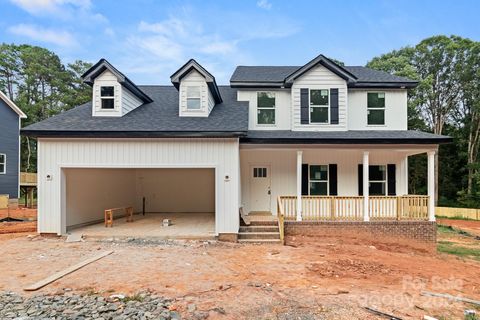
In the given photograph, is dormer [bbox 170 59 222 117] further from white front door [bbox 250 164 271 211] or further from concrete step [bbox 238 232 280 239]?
concrete step [bbox 238 232 280 239]

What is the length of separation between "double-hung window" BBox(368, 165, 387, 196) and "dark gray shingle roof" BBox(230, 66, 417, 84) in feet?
11.9

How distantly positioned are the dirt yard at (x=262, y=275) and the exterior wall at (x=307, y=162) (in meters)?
3.00

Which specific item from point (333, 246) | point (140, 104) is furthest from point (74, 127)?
point (333, 246)

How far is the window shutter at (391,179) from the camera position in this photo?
1212cm

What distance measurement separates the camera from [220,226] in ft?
31.7

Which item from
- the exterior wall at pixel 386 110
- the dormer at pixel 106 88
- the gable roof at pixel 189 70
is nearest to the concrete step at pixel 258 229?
the exterior wall at pixel 386 110

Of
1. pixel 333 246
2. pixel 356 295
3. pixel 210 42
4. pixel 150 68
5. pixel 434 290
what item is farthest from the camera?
pixel 150 68

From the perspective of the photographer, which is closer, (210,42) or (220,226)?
(220,226)

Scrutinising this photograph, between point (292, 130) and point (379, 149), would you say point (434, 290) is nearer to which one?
point (379, 149)

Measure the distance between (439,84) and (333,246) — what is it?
2636 centimetres

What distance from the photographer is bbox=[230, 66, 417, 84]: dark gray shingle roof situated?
12.4 m

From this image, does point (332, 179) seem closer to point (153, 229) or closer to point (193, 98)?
point (193, 98)

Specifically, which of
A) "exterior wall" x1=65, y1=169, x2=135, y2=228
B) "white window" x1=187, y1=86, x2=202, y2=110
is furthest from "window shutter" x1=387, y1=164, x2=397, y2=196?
"exterior wall" x1=65, y1=169, x2=135, y2=228

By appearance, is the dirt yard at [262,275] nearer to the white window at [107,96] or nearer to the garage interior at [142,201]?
the garage interior at [142,201]
